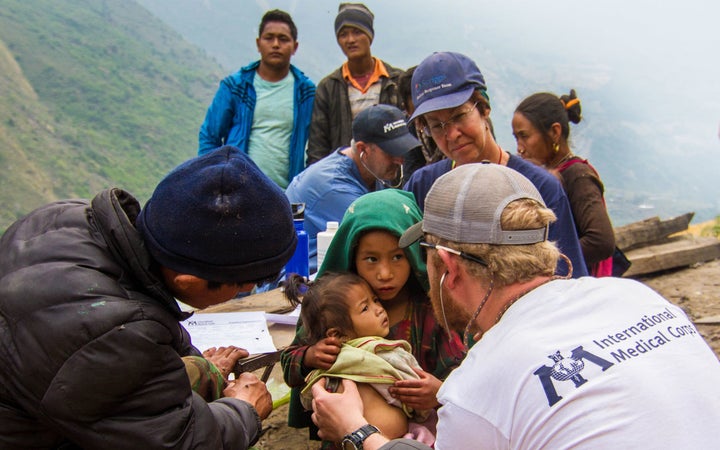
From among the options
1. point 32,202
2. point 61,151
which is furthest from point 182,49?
point 32,202

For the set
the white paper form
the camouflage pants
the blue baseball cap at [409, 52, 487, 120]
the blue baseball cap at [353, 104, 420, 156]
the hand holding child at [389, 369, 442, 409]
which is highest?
the blue baseball cap at [409, 52, 487, 120]

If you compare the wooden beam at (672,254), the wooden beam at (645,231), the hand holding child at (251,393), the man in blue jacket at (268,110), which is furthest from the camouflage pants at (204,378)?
the wooden beam at (645,231)

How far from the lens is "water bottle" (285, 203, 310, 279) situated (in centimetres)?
397

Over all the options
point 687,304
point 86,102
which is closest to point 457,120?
point 687,304

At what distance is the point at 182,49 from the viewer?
40.8 m

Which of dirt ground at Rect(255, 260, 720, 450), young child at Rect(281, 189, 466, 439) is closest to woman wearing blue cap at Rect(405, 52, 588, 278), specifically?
young child at Rect(281, 189, 466, 439)

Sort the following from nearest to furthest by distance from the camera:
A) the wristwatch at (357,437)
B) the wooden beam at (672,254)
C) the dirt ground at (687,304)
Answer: the wristwatch at (357,437) → the dirt ground at (687,304) → the wooden beam at (672,254)

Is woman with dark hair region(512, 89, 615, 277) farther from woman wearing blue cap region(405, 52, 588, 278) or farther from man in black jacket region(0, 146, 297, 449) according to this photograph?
man in black jacket region(0, 146, 297, 449)

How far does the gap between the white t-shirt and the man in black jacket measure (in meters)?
0.77

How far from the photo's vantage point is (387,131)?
14.2ft

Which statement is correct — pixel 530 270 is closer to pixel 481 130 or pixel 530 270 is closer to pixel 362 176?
pixel 481 130

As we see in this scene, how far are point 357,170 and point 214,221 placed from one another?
2.83m

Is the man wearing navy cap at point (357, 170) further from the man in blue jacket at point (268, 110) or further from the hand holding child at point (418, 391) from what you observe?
the hand holding child at point (418, 391)

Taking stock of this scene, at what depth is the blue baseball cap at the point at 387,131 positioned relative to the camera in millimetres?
4328
